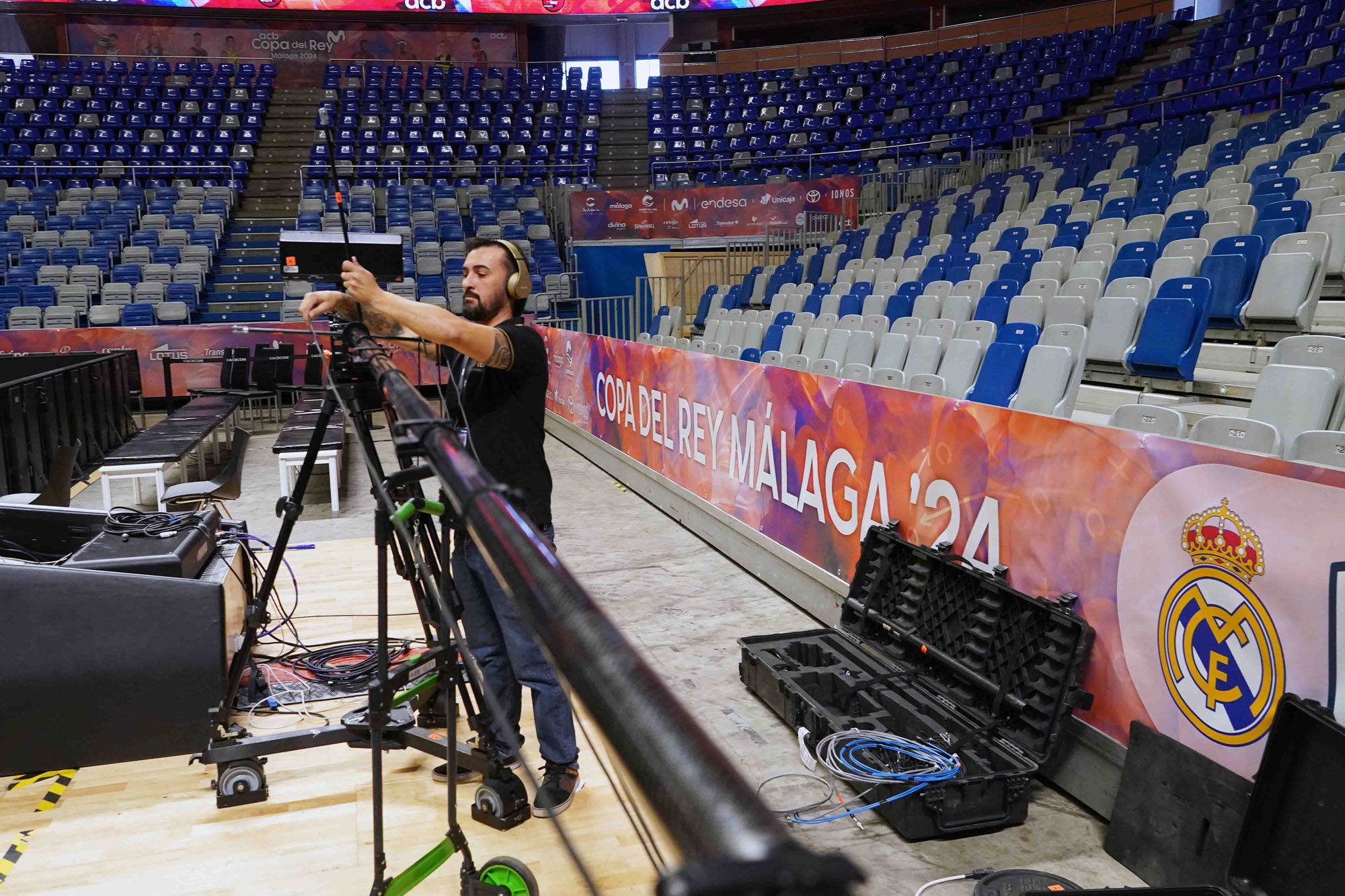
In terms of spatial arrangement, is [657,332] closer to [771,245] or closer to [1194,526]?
[771,245]

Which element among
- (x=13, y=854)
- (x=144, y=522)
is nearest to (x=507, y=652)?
(x=13, y=854)

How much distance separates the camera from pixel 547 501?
2930mm

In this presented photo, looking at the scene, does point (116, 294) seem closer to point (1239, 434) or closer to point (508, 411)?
point (508, 411)

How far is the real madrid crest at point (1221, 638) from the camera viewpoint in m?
2.32

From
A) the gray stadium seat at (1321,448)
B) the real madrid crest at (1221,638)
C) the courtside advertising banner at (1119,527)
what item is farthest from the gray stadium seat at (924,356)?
the real madrid crest at (1221,638)

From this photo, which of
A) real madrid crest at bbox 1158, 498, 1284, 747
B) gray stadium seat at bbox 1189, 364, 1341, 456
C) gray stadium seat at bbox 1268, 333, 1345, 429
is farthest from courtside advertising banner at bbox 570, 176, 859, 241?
real madrid crest at bbox 1158, 498, 1284, 747

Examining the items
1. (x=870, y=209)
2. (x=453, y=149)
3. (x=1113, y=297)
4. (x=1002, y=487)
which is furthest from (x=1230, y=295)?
(x=453, y=149)

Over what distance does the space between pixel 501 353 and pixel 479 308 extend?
0.27 metres

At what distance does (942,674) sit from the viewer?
3.44 meters

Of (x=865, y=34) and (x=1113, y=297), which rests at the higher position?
(x=865, y=34)

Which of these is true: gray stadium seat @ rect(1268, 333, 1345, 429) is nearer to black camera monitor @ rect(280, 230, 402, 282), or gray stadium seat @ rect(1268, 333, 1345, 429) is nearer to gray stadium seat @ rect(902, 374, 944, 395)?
gray stadium seat @ rect(902, 374, 944, 395)

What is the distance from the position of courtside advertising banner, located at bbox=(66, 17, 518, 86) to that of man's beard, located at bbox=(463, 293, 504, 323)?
2323 centimetres

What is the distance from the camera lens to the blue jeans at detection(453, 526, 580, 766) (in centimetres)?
279

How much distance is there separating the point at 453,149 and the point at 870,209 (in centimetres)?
935
